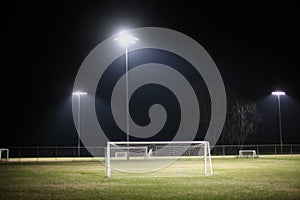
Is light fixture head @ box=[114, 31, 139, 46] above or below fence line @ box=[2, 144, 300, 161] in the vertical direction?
above

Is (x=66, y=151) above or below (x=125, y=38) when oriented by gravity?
below

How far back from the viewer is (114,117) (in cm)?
7000

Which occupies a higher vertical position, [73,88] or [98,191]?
[73,88]

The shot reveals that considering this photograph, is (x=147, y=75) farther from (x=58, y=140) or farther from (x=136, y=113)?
(x=58, y=140)

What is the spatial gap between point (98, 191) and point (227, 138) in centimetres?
4727

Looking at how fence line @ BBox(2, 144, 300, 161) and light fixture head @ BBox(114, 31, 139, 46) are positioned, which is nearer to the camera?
light fixture head @ BBox(114, 31, 139, 46)

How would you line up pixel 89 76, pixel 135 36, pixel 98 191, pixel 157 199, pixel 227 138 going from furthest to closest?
pixel 89 76 → pixel 227 138 → pixel 135 36 → pixel 98 191 → pixel 157 199

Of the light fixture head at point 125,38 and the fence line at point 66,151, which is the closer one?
the light fixture head at point 125,38

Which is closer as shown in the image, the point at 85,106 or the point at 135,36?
the point at 135,36

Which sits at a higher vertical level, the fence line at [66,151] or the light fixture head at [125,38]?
the light fixture head at [125,38]

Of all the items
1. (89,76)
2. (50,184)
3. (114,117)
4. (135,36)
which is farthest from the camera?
(114,117)

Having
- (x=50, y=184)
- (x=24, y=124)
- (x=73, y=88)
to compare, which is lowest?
(x=50, y=184)

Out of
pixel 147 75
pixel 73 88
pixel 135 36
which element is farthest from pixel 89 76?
pixel 135 36

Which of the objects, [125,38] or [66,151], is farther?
[66,151]
